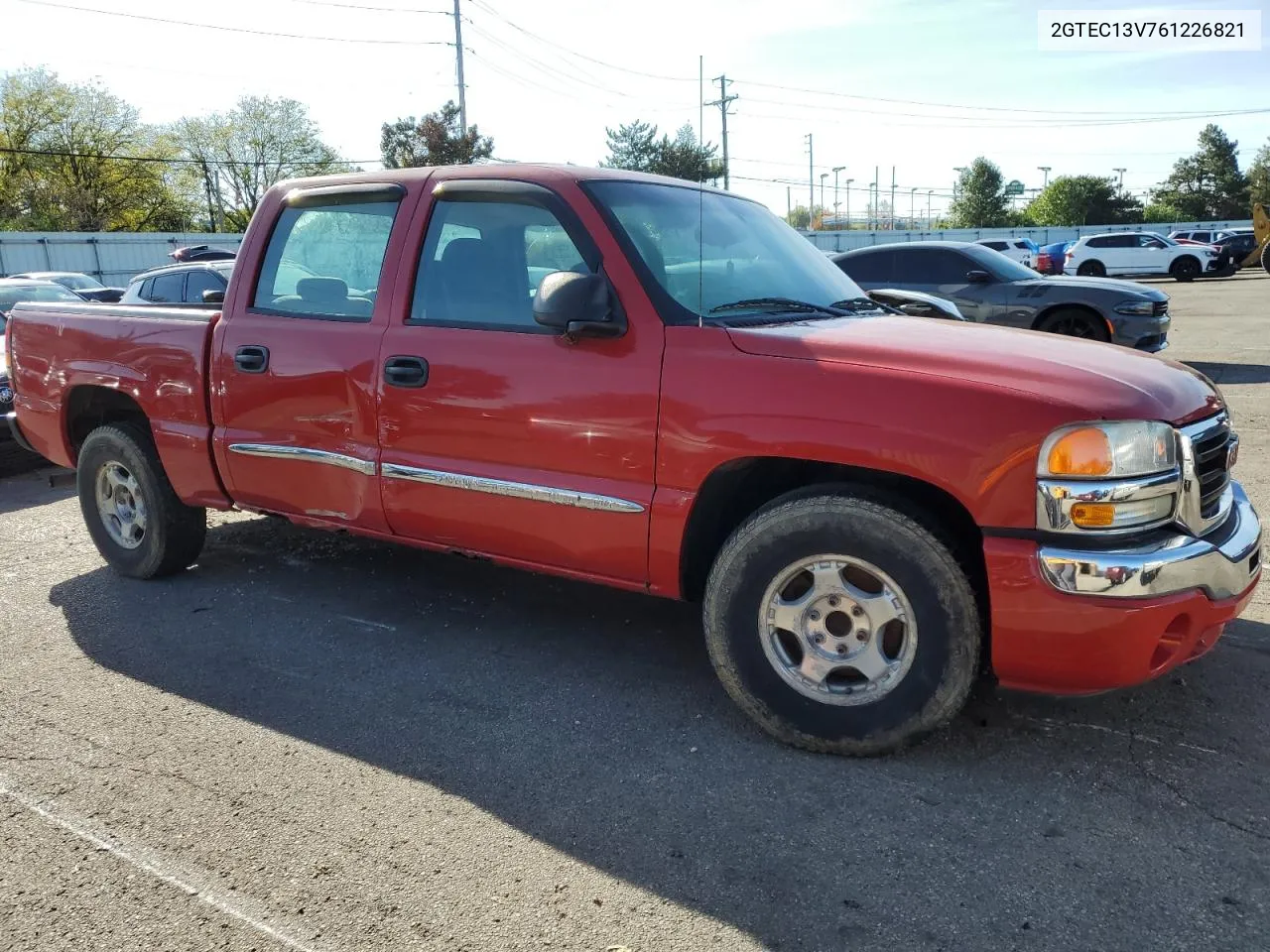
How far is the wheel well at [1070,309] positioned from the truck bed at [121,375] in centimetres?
916

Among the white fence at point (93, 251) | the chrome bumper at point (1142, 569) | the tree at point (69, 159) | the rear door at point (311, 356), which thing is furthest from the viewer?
the tree at point (69, 159)

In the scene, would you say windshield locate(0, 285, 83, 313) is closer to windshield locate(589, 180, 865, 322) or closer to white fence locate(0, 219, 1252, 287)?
windshield locate(589, 180, 865, 322)

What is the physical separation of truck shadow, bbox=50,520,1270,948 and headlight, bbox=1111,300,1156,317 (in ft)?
25.9

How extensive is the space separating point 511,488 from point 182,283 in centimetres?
995

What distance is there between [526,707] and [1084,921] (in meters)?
1.92

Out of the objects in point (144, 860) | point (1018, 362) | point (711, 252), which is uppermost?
point (711, 252)

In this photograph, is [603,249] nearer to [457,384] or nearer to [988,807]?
[457,384]

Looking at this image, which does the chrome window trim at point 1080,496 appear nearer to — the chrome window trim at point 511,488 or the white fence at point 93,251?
the chrome window trim at point 511,488

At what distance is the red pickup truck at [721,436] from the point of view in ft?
9.41

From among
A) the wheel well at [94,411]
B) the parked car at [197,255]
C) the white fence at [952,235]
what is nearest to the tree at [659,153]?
the white fence at [952,235]

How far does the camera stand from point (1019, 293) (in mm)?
11422

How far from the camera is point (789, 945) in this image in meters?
2.37

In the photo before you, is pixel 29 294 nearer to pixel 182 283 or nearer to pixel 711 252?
pixel 182 283

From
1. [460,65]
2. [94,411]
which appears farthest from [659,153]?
[94,411]
